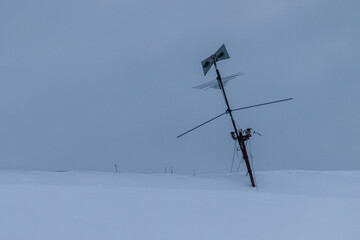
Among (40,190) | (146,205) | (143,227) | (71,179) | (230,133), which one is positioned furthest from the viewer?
(230,133)

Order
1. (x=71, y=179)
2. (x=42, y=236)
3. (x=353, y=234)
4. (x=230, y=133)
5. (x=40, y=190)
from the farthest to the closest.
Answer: (x=230, y=133) → (x=71, y=179) → (x=40, y=190) → (x=353, y=234) → (x=42, y=236)

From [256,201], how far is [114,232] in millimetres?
2446

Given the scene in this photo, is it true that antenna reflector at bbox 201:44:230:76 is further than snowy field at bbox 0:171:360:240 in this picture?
Yes

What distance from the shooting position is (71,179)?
9.05 metres

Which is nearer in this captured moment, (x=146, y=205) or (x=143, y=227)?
(x=143, y=227)

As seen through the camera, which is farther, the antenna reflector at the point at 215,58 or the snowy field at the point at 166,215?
the antenna reflector at the point at 215,58

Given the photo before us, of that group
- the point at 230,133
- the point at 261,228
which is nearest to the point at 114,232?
the point at 261,228

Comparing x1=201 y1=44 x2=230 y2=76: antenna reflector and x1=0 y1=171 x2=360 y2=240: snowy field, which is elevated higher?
x1=201 y1=44 x2=230 y2=76: antenna reflector

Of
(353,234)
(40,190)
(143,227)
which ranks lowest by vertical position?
(353,234)

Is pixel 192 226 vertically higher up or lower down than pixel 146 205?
lower down

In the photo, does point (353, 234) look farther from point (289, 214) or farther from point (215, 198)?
point (215, 198)

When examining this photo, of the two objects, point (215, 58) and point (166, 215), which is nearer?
point (166, 215)

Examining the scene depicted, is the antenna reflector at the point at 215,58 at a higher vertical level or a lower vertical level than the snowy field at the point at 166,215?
higher

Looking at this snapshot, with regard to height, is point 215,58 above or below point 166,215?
above
